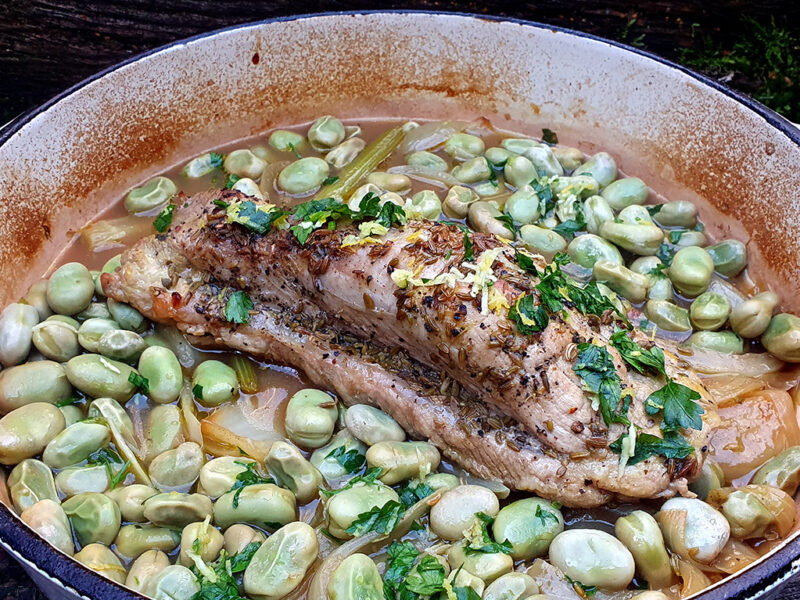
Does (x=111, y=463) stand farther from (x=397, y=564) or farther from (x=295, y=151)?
(x=295, y=151)

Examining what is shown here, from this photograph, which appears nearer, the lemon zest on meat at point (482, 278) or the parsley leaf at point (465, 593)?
the parsley leaf at point (465, 593)

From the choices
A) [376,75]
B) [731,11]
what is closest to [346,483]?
[376,75]

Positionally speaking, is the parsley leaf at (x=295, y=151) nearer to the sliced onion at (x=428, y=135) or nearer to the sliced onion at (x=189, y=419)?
the sliced onion at (x=428, y=135)

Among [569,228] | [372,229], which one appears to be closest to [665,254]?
[569,228]

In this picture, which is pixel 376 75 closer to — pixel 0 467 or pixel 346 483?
pixel 346 483

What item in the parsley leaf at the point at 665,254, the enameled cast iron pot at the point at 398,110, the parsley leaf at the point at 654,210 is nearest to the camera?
the enameled cast iron pot at the point at 398,110

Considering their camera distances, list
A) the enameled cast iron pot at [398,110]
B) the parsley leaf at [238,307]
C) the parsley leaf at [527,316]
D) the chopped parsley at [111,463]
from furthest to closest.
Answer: the enameled cast iron pot at [398,110] → the parsley leaf at [238,307] → the chopped parsley at [111,463] → the parsley leaf at [527,316]

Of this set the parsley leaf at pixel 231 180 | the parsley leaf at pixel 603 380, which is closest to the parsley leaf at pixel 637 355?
the parsley leaf at pixel 603 380
